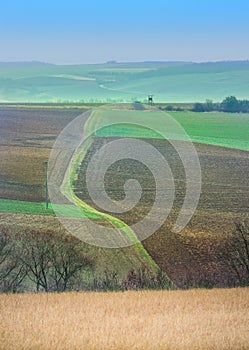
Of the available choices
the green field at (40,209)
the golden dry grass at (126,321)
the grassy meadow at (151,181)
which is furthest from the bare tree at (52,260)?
the golden dry grass at (126,321)

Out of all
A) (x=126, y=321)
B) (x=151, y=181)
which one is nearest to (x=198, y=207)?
(x=151, y=181)

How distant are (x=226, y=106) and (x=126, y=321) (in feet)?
59.6

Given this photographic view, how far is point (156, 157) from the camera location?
21.9 m

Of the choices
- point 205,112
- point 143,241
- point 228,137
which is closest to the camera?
point 143,241

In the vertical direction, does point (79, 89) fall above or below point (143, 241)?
above

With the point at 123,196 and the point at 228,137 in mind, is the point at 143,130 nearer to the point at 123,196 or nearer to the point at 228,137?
the point at 228,137

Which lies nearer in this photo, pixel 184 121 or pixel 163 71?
pixel 184 121

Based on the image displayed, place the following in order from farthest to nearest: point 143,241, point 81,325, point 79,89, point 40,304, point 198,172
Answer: point 79,89 → point 198,172 → point 143,241 → point 40,304 → point 81,325

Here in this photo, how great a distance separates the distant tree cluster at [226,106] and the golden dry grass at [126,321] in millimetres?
15250

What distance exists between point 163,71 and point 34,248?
13.6 m

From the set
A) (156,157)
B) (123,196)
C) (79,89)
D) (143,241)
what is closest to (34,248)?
(143,241)

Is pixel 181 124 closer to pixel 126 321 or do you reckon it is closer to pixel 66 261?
pixel 66 261

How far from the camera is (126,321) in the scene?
762 cm

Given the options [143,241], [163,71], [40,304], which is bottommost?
[143,241]
